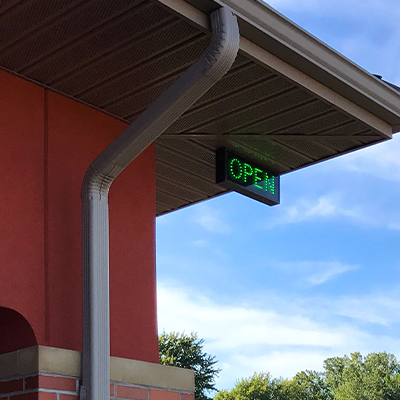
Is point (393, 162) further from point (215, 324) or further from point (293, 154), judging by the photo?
point (293, 154)

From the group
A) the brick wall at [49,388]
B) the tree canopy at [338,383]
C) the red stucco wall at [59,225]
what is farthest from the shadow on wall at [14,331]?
the tree canopy at [338,383]

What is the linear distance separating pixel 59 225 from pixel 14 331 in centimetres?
52

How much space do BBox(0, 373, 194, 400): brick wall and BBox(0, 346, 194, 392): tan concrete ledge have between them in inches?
0.8

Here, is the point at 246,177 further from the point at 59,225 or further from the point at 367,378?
the point at 367,378

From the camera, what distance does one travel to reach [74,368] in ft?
10.8

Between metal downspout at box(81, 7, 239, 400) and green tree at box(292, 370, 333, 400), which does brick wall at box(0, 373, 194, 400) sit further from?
green tree at box(292, 370, 333, 400)

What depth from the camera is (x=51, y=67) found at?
3.54 meters

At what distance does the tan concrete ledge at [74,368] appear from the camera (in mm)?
3207

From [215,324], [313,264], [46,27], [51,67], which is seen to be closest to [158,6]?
A: [46,27]

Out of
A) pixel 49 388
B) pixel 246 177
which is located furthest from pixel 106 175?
pixel 246 177

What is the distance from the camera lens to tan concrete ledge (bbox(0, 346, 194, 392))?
3207 millimetres

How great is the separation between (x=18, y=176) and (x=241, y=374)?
38.1m

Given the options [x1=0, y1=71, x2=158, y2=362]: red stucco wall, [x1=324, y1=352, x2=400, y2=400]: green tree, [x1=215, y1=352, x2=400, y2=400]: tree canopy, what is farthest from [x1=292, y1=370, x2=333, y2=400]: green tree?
[x1=0, y1=71, x2=158, y2=362]: red stucco wall

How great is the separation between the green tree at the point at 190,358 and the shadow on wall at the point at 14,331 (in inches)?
1024
